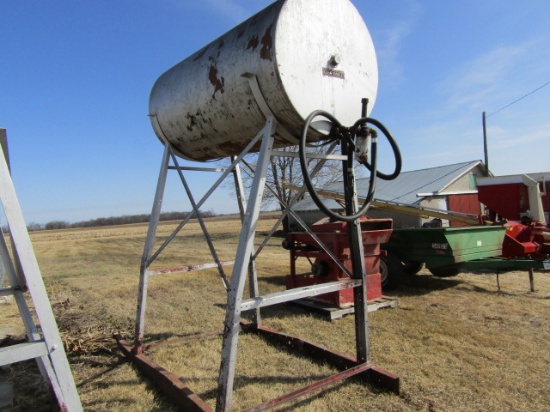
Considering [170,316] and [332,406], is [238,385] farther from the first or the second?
[170,316]

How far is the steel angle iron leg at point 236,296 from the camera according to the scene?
2.91 metres

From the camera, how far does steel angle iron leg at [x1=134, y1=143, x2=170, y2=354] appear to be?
4.51 meters

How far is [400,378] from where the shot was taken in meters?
3.73

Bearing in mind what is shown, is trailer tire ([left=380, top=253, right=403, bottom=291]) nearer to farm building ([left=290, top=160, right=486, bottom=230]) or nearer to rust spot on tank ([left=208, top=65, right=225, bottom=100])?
rust spot on tank ([left=208, top=65, right=225, bottom=100])

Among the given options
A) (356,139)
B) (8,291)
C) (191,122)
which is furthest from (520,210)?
(8,291)

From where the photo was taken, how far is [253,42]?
3328 mm

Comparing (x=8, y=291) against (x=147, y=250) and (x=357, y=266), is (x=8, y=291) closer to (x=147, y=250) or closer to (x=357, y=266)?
(x=147, y=250)

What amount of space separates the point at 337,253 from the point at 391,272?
1.91 meters

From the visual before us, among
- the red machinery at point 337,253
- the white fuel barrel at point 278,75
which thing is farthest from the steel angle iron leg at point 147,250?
the red machinery at point 337,253

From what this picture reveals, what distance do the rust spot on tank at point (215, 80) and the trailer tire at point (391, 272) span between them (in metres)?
4.97

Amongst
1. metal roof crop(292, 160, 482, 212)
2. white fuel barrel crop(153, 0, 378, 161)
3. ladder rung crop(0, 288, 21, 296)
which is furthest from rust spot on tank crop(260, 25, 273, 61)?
metal roof crop(292, 160, 482, 212)

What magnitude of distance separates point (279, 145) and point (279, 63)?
955mm

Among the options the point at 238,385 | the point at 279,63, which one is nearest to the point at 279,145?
the point at 279,63

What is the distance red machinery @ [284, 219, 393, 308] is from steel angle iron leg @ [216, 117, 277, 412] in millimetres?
2783
